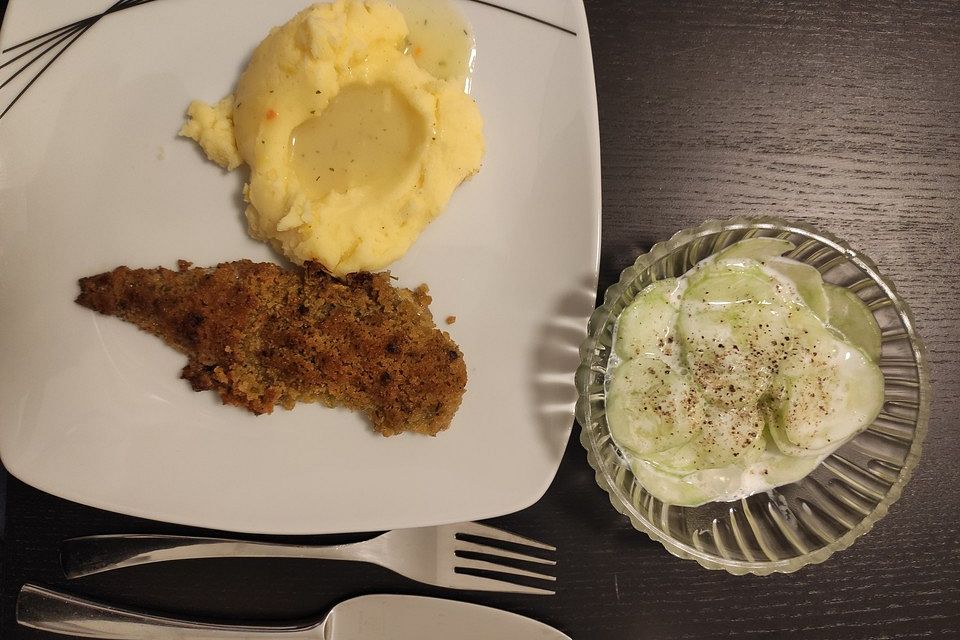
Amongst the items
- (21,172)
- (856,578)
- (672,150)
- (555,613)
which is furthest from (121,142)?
(856,578)

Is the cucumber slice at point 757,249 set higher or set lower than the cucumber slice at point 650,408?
higher

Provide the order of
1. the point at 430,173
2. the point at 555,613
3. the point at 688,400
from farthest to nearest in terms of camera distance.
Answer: the point at 555,613
the point at 430,173
the point at 688,400

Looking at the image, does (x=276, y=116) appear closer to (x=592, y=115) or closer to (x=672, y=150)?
(x=592, y=115)

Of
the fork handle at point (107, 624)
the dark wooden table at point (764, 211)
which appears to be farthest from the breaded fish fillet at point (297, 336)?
the fork handle at point (107, 624)

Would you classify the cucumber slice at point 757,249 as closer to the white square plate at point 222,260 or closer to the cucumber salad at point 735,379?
the cucumber salad at point 735,379

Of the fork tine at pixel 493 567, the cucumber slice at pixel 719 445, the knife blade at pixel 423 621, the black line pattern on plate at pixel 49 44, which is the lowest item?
the knife blade at pixel 423 621
